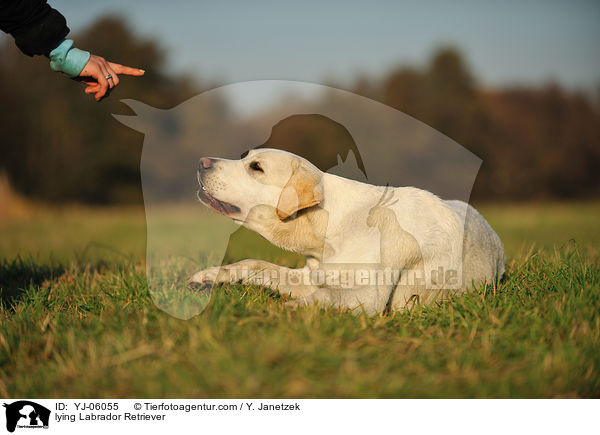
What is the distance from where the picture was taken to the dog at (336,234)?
344 cm

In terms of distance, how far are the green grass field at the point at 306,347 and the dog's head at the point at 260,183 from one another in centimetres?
65

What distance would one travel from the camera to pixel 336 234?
3533mm

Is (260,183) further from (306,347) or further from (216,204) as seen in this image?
(306,347)

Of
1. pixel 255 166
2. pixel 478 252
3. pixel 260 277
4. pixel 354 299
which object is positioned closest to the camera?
pixel 354 299

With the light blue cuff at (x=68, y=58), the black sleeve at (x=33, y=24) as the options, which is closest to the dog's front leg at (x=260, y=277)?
the light blue cuff at (x=68, y=58)

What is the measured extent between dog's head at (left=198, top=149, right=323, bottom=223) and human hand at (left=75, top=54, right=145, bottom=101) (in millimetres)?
948

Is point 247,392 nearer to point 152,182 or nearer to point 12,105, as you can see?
point 152,182

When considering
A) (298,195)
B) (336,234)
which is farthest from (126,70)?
(336,234)

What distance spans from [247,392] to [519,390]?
133 cm

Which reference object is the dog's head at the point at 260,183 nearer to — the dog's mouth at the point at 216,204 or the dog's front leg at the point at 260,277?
the dog's mouth at the point at 216,204

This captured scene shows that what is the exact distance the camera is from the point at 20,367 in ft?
8.59

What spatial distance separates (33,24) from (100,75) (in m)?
0.55

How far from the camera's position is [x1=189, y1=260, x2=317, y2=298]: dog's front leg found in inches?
143

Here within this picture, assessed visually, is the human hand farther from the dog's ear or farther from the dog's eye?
the dog's ear
